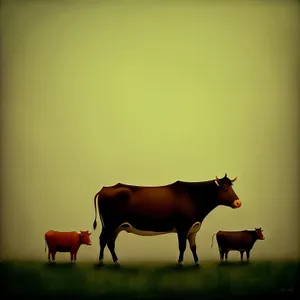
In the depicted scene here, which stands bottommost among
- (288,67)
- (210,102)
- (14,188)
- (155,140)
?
(14,188)

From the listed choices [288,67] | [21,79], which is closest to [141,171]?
[21,79]

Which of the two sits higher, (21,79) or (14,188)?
(21,79)

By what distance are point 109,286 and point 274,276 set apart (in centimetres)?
77

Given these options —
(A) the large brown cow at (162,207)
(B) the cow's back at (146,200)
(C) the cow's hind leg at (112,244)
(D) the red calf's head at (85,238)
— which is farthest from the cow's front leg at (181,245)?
(D) the red calf's head at (85,238)

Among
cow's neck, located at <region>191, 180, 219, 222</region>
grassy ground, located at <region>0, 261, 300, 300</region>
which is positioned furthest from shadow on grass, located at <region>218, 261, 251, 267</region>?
cow's neck, located at <region>191, 180, 219, 222</region>

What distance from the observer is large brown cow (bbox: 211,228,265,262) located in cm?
227

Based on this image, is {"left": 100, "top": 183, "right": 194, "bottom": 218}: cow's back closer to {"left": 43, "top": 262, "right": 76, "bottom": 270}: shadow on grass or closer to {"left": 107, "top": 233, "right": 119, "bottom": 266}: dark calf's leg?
{"left": 107, "top": 233, "right": 119, "bottom": 266}: dark calf's leg

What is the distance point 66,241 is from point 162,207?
475 mm

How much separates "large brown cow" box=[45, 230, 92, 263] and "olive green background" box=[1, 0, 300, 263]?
29 millimetres

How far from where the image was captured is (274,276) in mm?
2270

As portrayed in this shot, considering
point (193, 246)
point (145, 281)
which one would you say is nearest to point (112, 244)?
point (145, 281)

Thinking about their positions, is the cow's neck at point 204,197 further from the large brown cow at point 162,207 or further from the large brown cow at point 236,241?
the large brown cow at point 236,241

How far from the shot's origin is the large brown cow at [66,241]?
7.39 feet

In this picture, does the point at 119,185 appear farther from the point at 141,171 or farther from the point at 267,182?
the point at 267,182
